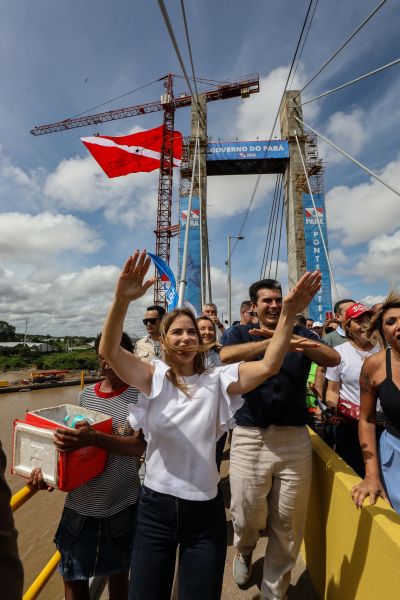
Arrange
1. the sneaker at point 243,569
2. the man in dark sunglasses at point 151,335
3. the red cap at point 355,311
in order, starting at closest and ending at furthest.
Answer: the sneaker at point 243,569 < the red cap at point 355,311 < the man in dark sunglasses at point 151,335

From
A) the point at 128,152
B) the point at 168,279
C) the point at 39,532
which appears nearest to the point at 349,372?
the point at 168,279

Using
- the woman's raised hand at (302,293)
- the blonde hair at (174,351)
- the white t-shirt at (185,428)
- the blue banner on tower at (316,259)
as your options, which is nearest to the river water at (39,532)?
the white t-shirt at (185,428)

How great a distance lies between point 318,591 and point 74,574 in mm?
1739

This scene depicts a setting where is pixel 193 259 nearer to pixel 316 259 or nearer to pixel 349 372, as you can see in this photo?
pixel 316 259

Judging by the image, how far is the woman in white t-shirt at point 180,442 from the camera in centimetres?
155

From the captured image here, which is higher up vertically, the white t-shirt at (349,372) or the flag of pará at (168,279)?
the flag of pará at (168,279)

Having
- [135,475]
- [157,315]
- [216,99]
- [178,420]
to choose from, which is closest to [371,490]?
[178,420]

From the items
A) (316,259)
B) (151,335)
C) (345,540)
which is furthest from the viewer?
(316,259)

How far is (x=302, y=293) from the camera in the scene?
1.82m

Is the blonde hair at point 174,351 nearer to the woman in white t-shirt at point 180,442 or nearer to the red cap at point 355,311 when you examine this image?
the woman in white t-shirt at point 180,442

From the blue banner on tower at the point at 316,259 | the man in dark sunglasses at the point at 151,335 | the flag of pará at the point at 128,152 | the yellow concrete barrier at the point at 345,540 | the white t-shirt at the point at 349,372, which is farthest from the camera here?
the blue banner on tower at the point at 316,259

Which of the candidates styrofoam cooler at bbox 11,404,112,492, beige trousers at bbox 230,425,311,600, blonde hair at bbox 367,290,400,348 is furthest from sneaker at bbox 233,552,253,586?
blonde hair at bbox 367,290,400,348

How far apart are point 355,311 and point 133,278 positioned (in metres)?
2.27

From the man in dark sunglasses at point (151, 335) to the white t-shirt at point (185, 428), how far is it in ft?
7.03
